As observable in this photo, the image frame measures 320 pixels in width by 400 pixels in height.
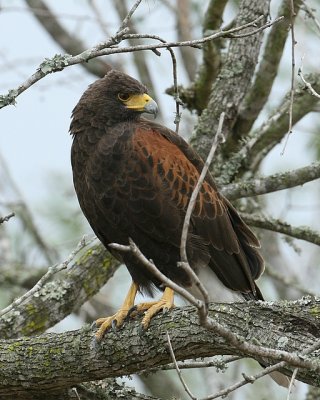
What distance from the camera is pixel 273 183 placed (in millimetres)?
6066

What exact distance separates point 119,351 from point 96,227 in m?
1.11

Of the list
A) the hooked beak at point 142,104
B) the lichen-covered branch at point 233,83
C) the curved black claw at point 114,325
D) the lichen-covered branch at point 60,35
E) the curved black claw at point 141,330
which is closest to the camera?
the curved black claw at point 141,330

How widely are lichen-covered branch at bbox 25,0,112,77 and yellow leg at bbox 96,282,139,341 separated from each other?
4.13 meters

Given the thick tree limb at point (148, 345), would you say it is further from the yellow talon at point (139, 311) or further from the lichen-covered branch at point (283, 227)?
the lichen-covered branch at point (283, 227)

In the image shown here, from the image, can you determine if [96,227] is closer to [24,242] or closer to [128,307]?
[128,307]

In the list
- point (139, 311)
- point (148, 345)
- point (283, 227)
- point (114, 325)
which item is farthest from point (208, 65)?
point (148, 345)

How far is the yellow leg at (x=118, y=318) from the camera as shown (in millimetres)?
4903

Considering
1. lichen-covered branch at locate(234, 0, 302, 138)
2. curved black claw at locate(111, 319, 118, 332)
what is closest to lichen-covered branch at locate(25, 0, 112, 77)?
lichen-covered branch at locate(234, 0, 302, 138)

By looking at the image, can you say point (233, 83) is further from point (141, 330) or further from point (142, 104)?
point (141, 330)

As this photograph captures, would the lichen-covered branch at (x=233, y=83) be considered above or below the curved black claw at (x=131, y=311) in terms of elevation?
above

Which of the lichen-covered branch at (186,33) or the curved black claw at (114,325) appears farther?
the lichen-covered branch at (186,33)

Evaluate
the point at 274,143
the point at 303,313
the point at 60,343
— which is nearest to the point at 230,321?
the point at 303,313

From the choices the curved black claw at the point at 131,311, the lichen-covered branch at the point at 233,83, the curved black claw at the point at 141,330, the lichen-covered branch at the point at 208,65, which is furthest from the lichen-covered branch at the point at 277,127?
the curved black claw at the point at 141,330

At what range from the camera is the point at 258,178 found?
20.1 ft
